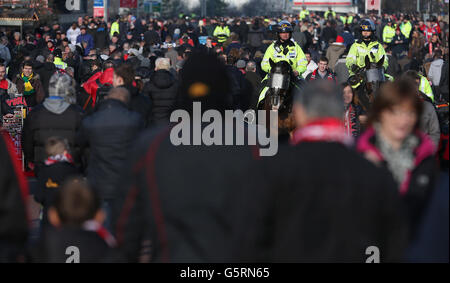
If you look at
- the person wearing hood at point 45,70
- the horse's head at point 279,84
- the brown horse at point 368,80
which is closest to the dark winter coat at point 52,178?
the horse's head at point 279,84

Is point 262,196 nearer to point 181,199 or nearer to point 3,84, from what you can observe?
point 181,199

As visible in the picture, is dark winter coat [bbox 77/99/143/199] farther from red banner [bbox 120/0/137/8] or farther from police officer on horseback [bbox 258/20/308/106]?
red banner [bbox 120/0/137/8]

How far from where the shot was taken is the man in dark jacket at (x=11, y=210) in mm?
4832

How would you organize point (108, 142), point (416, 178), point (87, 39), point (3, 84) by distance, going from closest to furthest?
point (416, 178) < point (108, 142) < point (3, 84) < point (87, 39)

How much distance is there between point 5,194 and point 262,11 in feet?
294

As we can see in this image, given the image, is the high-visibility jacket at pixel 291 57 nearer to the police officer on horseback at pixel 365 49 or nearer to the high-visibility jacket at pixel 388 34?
the police officer on horseback at pixel 365 49

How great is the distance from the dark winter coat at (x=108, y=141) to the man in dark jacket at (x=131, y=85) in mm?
784

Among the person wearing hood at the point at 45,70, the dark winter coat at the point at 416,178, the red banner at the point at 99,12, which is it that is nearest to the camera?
the dark winter coat at the point at 416,178

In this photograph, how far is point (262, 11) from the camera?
93.5 m

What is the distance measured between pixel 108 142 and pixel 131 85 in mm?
2070

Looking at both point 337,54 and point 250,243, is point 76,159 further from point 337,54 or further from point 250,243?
point 337,54

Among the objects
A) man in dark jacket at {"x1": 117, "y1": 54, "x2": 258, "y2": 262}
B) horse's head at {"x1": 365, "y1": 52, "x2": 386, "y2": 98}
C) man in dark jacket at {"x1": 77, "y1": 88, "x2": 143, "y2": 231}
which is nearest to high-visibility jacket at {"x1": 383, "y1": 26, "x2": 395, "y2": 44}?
horse's head at {"x1": 365, "y1": 52, "x2": 386, "y2": 98}

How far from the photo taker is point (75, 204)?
522cm

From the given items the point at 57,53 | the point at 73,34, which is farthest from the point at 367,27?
the point at 73,34
